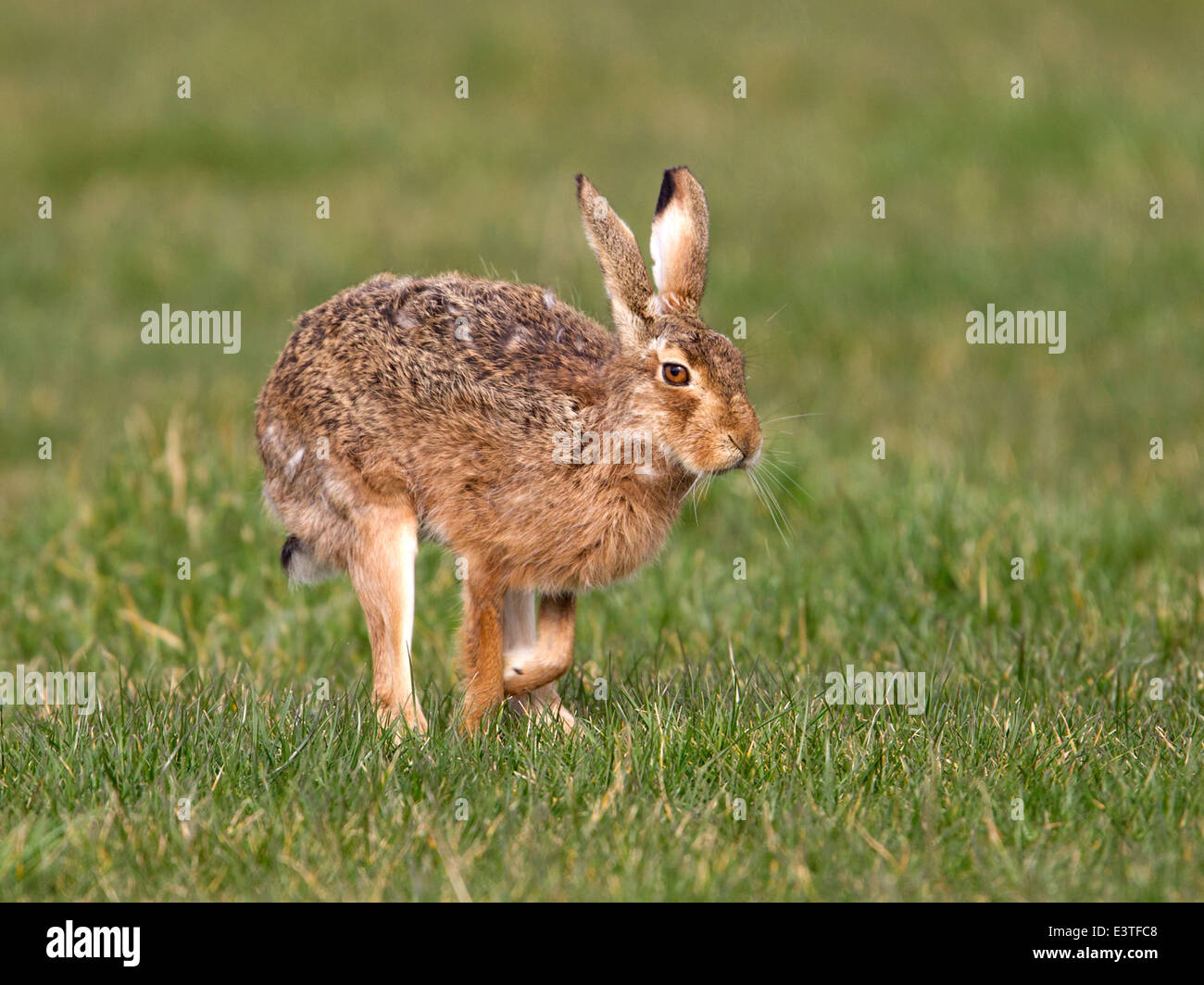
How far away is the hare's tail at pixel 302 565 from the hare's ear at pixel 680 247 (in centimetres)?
156

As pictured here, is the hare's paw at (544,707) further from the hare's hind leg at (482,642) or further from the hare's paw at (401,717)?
the hare's paw at (401,717)

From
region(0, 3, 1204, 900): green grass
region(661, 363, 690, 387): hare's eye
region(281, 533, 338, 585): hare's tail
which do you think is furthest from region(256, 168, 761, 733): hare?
region(0, 3, 1204, 900): green grass

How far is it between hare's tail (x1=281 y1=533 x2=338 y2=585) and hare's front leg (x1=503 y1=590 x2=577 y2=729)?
69 centimetres

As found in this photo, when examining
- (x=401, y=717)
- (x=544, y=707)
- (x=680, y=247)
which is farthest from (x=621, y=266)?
(x=401, y=717)

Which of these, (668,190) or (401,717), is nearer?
(401,717)

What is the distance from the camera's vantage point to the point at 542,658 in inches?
217

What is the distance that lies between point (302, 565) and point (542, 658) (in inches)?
41.1

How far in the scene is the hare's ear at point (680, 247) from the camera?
5488 millimetres

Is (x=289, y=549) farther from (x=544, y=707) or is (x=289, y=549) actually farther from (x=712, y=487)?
(x=712, y=487)

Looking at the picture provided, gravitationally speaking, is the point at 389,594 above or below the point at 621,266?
below

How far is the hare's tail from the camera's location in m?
5.89

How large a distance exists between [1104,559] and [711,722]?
342 cm
